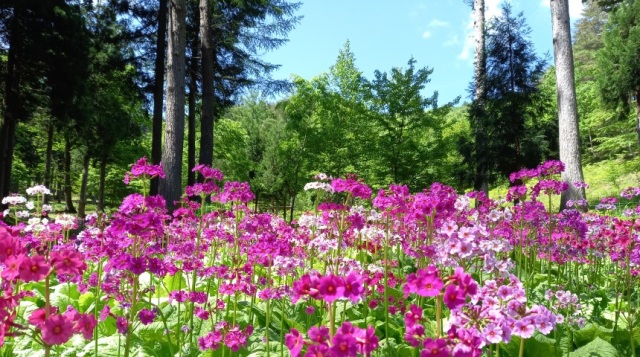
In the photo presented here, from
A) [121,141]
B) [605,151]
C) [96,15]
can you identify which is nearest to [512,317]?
[96,15]

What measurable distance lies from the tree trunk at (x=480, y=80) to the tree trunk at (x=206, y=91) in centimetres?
865

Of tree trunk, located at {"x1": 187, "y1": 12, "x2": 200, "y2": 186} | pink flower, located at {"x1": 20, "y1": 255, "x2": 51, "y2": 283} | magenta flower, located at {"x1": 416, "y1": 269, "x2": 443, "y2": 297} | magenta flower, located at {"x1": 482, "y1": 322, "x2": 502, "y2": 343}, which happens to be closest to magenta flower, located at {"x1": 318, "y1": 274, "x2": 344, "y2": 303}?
magenta flower, located at {"x1": 416, "y1": 269, "x2": 443, "y2": 297}

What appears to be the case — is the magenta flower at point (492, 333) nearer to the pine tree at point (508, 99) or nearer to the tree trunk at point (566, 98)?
the tree trunk at point (566, 98)

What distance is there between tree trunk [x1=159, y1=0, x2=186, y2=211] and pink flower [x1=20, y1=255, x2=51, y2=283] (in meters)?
7.40

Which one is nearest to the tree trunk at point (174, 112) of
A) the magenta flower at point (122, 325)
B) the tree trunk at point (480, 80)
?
the magenta flower at point (122, 325)

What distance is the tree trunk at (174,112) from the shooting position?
851cm

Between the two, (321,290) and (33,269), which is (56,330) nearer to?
(33,269)

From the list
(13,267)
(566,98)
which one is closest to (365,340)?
(13,267)

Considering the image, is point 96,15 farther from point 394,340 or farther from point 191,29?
point 394,340

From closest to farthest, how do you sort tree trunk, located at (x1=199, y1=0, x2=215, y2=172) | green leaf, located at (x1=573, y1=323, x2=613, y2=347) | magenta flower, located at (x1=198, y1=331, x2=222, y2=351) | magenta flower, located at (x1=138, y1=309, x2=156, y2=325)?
magenta flower, located at (x1=138, y1=309, x2=156, y2=325)
magenta flower, located at (x1=198, y1=331, x2=222, y2=351)
green leaf, located at (x1=573, y1=323, x2=613, y2=347)
tree trunk, located at (x1=199, y1=0, x2=215, y2=172)

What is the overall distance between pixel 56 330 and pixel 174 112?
7886 millimetres

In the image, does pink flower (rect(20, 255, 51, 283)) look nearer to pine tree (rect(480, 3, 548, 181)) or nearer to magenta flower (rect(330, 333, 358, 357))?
magenta flower (rect(330, 333, 358, 357))

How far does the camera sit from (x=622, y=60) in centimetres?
1541

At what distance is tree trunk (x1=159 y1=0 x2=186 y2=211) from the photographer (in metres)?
8.51
